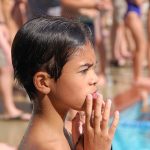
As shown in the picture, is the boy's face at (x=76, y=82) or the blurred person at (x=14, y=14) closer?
the boy's face at (x=76, y=82)

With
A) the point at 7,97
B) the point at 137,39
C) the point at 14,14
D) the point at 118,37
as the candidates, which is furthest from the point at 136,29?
the point at 118,37

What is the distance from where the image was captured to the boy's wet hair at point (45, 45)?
2166mm

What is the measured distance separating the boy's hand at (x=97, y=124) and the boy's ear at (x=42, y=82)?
176 mm

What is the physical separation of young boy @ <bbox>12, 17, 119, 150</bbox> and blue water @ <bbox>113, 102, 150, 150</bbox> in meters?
2.77

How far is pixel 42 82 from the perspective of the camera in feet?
7.29

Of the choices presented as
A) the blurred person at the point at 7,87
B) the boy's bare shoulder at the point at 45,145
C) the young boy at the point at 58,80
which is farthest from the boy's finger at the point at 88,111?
the blurred person at the point at 7,87

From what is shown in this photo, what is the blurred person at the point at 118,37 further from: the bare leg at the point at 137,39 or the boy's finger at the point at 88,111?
the boy's finger at the point at 88,111

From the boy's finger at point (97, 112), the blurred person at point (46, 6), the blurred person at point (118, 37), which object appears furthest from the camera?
the blurred person at point (118, 37)

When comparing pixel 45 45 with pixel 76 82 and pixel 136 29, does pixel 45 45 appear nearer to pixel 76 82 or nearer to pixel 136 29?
pixel 76 82

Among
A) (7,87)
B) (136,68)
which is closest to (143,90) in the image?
(136,68)

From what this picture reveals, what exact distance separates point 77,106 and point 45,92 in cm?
14

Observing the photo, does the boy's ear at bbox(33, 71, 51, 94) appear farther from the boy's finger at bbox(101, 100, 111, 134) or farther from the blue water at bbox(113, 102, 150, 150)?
the blue water at bbox(113, 102, 150, 150)

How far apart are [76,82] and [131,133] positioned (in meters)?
3.48

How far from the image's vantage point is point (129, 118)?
614 centimetres
